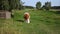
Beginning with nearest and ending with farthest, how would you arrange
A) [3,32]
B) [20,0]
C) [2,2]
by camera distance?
1. [3,32]
2. [2,2]
3. [20,0]

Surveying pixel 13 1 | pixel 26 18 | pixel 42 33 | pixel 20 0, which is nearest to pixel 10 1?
pixel 13 1

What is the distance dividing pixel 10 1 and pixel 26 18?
8.45 m

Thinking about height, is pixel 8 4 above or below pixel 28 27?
above

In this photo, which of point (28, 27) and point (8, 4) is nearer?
point (28, 27)

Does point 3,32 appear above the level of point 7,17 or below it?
above

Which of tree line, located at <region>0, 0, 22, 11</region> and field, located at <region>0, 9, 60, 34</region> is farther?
tree line, located at <region>0, 0, 22, 11</region>

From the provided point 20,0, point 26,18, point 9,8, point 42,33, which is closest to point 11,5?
point 9,8

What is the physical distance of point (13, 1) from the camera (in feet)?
106

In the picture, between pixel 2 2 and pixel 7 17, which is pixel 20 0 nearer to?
pixel 2 2

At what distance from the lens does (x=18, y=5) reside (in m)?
33.8

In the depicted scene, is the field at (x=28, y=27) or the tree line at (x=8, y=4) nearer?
the field at (x=28, y=27)

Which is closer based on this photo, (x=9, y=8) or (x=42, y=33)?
(x=42, y=33)

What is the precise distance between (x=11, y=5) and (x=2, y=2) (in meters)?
1.47

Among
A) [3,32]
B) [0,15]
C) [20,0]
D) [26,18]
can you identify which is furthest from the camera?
[20,0]
